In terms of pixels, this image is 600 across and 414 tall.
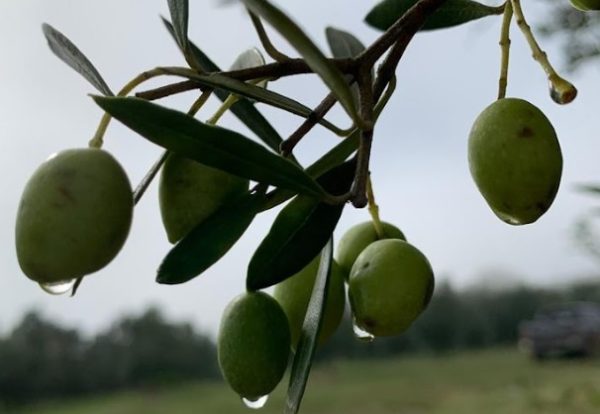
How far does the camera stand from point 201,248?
461 millimetres

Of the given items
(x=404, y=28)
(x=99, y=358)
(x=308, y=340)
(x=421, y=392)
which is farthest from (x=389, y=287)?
(x=99, y=358)

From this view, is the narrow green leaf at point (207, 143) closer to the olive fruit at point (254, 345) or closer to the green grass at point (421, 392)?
the olive fruit at point (254, 345)

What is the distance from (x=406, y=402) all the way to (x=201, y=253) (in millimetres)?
9264

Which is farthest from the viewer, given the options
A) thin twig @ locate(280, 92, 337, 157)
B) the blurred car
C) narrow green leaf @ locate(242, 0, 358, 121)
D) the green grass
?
the blurred car

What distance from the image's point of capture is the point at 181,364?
473 inches

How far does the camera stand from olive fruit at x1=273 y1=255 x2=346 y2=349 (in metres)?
0.58

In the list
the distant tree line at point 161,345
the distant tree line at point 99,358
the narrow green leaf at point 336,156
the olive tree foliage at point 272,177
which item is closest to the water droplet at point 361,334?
the olive tree foliage at point 272,177

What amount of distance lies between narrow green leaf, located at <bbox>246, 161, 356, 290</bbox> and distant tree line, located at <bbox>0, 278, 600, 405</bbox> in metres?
9.86

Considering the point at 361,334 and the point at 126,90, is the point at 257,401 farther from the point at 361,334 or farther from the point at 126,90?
the point at 126,90

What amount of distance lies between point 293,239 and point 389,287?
0.08 m

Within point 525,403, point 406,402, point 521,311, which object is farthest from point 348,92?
point 521,311

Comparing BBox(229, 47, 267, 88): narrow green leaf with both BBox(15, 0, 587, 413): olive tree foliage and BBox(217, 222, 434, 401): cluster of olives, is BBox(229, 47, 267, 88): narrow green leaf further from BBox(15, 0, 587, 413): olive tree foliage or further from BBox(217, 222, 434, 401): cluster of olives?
BBox(217, 222, 434, 401): cluster of olives

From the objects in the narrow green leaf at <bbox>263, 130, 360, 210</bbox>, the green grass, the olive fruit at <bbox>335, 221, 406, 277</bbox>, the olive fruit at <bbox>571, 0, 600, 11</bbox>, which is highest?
the olive fruit at <bbox>571, 0, 600, 11</bbox>

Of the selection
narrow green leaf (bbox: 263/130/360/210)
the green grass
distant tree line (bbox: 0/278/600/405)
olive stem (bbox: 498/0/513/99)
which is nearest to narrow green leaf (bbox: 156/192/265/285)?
narrow green leaf (bbox: 263/130/360/210)
